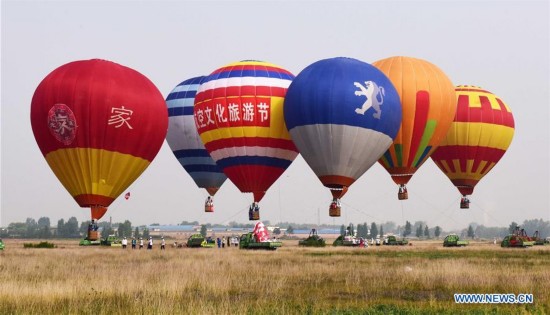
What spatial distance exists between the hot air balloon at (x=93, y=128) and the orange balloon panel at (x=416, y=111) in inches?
812

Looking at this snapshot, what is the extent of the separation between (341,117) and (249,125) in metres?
Answer: 8.72

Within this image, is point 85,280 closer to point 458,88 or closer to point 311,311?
point 311,311

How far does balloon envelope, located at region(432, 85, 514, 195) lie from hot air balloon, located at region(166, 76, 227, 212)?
2353 cm

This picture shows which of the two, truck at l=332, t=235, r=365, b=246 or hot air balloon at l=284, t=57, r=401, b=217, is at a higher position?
hot air balloon at l=284, t=57, r=401, b=217

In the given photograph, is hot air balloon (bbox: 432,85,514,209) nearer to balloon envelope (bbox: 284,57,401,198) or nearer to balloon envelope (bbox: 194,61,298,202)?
balloon envelope (bbox: 284,57,401,198)

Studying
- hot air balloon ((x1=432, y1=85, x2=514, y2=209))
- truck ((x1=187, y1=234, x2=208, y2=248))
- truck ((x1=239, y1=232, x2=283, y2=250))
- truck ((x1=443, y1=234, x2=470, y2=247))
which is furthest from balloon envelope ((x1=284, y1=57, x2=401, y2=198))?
truck ((x1=443, y1=234, x2=470, y2=247))

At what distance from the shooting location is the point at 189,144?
64.9 metres

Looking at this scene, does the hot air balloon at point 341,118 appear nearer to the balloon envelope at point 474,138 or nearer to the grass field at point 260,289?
the balloon envelope at point 474,138

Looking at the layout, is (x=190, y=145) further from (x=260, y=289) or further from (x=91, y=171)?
(x=260, y=289)

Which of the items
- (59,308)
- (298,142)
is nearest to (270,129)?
(298,142)

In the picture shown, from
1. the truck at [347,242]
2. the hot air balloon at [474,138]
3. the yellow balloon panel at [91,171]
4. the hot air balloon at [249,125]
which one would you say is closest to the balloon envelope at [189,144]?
the hot air balloon at [249,125]

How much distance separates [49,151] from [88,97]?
4939 millimetres

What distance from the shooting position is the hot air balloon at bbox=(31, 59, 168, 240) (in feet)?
142

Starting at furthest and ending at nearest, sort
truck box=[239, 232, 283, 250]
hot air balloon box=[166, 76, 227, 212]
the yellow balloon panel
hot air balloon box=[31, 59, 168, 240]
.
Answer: hot air balloon box=[166, 76, 227, 212] → truck box=[239, 232, 283, 250] → the yellow balloon panel → hot air balloon box=[31, 59, 168, 240]
